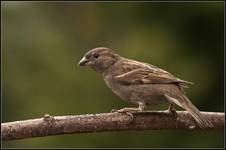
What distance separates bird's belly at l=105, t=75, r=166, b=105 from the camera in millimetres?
7531

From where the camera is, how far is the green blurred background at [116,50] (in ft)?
37.8

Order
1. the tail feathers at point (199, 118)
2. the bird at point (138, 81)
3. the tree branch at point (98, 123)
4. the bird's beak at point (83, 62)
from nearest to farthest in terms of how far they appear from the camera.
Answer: the tree branch at point (98, 123)
the tail feathers at point (199, 118)
the bird at point (138, 81)
the bird's beak at point (83, 62)

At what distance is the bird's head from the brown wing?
27cm

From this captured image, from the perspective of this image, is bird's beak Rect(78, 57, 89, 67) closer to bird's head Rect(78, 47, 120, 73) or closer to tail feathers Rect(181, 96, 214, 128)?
bird's head Rect(78, 47, 120, 73)

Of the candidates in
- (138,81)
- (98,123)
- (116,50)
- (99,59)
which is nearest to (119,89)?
(138,81)

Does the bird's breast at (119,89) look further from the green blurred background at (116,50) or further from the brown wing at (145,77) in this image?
the green blurred background at (116,50)

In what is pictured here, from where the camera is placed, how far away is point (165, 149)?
1126 centimetres

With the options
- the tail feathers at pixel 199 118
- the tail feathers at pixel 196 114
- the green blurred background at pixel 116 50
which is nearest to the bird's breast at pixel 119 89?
the tail feathers at pixel 196 114

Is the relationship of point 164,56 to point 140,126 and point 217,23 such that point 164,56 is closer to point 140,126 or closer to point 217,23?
point 217,23

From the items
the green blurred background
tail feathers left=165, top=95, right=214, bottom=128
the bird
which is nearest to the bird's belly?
the bird

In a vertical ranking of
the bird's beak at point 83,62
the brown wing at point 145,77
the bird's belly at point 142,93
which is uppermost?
the bird's beak at point 83,62

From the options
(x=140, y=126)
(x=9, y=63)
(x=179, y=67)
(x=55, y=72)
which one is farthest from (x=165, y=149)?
(x=140, y=126)

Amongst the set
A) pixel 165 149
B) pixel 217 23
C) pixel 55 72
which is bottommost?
pixel 165 149

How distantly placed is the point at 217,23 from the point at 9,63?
3.71 meters
